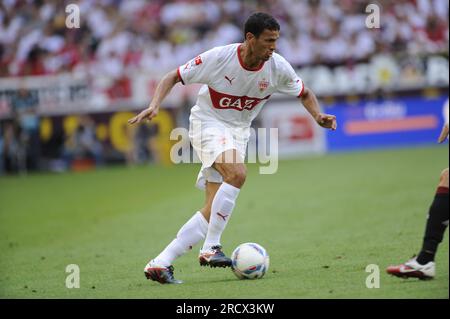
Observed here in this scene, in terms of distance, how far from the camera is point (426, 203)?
1288 cm

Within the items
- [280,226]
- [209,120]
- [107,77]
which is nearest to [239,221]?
[280,226]

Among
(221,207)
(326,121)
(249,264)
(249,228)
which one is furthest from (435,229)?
(249,228)

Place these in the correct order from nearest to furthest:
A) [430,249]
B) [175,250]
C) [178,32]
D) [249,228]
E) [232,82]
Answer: [430,249], [175,250], [232,82], [249,228], [178,32]

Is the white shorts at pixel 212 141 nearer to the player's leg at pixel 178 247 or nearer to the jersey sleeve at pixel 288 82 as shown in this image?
the player's leg at pixel 178 247

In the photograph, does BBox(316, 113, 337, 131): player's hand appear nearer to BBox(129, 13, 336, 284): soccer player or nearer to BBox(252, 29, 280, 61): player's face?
BBox(129, 13, 336, 284): soccer player

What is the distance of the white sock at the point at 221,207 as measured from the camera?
778 cm

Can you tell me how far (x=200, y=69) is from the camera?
26.6 ft

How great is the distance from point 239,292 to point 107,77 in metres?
19.2

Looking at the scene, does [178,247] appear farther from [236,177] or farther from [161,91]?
[161,91]

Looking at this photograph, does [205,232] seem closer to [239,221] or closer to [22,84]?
[239,221]

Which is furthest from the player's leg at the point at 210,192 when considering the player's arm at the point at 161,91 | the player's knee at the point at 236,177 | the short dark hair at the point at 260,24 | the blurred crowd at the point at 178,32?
the blurred crowd at the point at 178,32

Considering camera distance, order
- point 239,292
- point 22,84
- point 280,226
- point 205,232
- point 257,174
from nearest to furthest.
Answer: point 239,292
point 205,232
point 280,226
point 257,174
point 22,84

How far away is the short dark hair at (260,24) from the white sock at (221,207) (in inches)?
55.0

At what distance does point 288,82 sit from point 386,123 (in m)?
16.4
